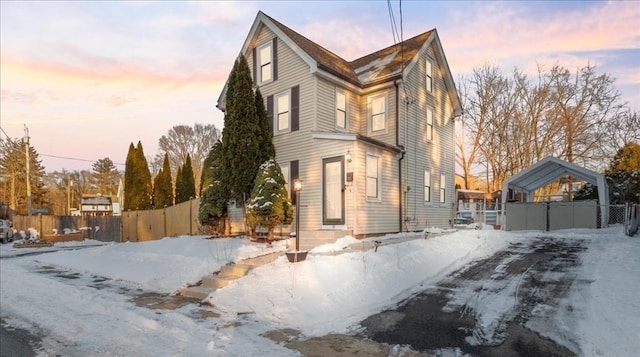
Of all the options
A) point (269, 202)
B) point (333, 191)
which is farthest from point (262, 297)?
point (333, 191)

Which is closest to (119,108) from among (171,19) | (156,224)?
(156,224)

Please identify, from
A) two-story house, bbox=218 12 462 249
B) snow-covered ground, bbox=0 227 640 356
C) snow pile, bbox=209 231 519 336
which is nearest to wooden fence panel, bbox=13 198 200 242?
two-story house, bbox=218 12 462 249

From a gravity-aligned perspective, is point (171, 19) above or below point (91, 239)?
above

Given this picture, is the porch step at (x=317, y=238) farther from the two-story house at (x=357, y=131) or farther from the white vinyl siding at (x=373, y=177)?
the white vinyl siding at (x=373, y=177)

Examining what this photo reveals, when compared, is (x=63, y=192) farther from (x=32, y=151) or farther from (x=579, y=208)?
(x=579, y=208)

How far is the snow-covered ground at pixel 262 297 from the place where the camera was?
5.00m

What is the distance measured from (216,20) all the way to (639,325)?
1447 centimetres

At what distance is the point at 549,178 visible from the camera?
66.9ft

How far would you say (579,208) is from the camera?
17.1 meters

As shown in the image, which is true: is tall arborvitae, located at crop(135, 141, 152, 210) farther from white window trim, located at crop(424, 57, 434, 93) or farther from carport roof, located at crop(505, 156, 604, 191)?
carport roof, located at crop(505, 156, 604, 191)

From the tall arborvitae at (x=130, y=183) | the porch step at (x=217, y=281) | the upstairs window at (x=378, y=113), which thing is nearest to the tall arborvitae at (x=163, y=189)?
the tall arborvitae at (x=130, y=183)

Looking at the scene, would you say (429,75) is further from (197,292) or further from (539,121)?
(539,121)

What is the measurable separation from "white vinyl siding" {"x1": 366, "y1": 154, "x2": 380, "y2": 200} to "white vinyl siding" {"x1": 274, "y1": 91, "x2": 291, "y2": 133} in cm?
364

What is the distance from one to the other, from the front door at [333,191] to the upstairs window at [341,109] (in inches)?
93.2
